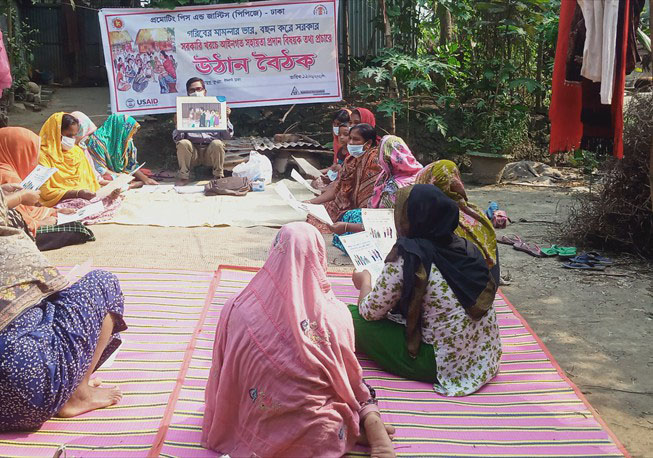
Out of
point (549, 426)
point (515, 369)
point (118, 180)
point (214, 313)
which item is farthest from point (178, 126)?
point (549, 426)

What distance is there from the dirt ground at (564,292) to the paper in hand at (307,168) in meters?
2.07

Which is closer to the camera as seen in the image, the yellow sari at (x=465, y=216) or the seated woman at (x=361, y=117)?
the yellow sari at (x=465, y=216)

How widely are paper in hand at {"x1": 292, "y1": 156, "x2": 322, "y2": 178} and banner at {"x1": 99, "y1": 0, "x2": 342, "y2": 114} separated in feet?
3.72

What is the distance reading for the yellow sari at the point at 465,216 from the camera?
12.5 ft

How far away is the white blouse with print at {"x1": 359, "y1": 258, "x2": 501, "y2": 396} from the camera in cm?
321

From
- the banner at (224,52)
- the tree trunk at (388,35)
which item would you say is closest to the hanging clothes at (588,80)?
the tree trunk at (388,35)

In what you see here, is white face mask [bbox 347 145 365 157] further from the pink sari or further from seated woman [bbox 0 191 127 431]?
the pink sari

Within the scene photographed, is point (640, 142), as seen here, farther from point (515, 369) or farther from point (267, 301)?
point (267, 301)

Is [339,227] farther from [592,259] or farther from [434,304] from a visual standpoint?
[434,304]

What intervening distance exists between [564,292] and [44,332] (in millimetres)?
→ 3460

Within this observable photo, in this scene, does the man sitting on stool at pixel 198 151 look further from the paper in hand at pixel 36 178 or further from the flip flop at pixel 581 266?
the flip flop at pixel 581 266

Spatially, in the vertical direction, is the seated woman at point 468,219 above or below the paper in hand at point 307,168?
above

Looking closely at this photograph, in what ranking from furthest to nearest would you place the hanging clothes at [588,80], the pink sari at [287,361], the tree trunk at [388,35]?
the tree trunk at [388,35] → the hanging clothes at [588,80] → the pink sari at [287,361]

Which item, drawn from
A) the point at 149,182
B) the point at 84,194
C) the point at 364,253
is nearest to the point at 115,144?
the point at 149,182
